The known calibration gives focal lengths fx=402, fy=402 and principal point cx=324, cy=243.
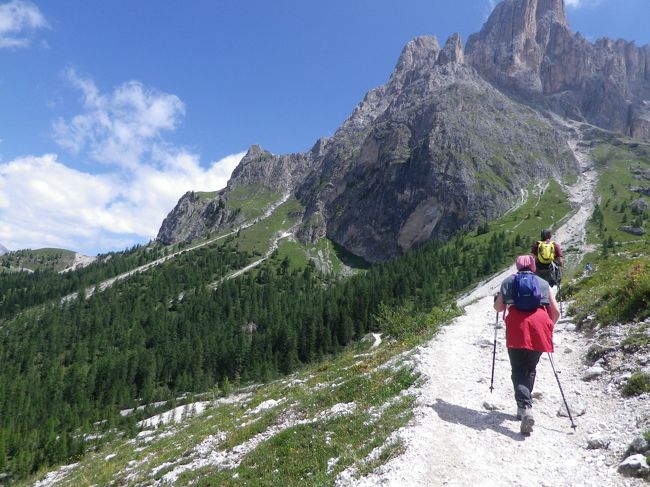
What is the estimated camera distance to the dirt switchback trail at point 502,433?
7898mm

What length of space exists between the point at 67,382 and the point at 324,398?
Result: 13922cm

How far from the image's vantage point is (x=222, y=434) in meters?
Result: 18.3

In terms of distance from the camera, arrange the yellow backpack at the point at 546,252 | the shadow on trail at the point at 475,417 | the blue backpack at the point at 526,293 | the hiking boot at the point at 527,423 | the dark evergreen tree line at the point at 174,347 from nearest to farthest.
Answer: the hiking boot at the point at 527,423
the shadow on trail at the point at 475,417
the blue backpack at the point at 526,293
the yellow backpack at the point at 546,252
the dark evergreen tree line at the point at 174,347

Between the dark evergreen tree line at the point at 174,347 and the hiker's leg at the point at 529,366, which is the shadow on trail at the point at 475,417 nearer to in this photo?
the hiker's leg at the point at 529,366

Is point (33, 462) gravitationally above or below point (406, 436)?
below

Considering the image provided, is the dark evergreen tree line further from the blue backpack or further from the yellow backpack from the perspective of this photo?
the blue backpack

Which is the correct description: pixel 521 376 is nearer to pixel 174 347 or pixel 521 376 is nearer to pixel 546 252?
pixel 546 252

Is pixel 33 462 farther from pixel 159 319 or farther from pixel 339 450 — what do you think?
pixel 159 319

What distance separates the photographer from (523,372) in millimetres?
10078

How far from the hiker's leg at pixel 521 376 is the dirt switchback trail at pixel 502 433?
0.75 metres

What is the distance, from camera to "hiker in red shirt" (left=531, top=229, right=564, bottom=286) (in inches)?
735

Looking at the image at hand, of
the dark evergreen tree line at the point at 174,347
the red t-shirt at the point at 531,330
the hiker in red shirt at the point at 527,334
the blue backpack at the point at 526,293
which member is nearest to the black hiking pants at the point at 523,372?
the hiker in red shirt at the point at 527,334

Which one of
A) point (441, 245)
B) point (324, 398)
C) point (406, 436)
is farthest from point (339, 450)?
point (441, 245)

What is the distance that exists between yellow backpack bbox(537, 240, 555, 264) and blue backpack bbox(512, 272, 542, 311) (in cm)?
945
